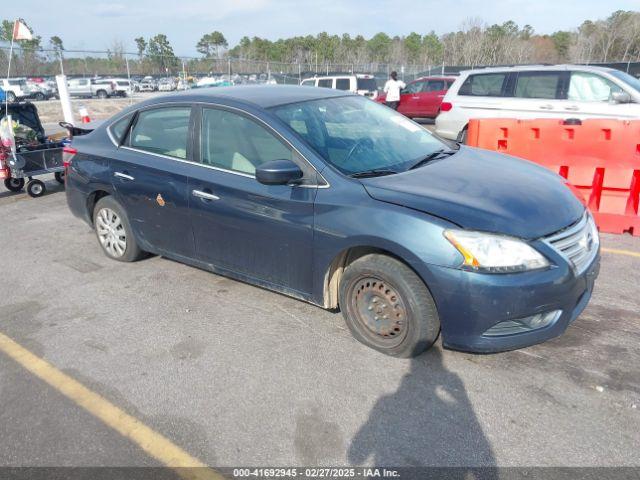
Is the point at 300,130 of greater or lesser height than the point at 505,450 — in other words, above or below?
above

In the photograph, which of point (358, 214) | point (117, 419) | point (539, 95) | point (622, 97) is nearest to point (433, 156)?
point (358, 214)

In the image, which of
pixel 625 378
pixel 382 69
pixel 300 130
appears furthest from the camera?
pixel 382 69

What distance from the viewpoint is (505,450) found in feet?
8.13

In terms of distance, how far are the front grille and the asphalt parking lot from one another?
0.63m

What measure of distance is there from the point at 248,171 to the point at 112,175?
1.70 metres

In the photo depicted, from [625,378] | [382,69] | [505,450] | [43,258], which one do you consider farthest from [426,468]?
[382,69]

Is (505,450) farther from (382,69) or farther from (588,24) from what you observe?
(588,24)

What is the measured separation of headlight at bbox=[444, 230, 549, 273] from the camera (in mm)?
2791

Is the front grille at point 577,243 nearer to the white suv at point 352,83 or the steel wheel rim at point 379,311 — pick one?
the steel wheel rim at point 379,311

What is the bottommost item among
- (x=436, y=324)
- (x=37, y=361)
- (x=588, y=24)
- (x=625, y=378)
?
(x=37, y=361)

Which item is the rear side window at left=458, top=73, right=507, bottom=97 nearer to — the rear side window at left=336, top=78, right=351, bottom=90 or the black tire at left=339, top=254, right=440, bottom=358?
the black tire at left=339, top=254, right=440, bottom=358

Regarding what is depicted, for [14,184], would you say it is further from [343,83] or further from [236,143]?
[343,83]

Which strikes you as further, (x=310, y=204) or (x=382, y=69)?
(x=382, y=69)

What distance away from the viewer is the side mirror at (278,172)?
323cm
